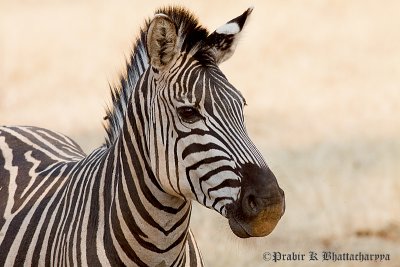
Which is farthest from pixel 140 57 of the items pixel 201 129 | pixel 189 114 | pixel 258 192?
pixel 258 192

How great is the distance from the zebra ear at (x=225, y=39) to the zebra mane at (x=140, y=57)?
0.20 feet

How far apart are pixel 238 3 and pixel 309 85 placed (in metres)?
5.19

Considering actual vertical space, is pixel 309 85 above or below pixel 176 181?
above

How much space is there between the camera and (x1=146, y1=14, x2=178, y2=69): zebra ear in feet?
17.4

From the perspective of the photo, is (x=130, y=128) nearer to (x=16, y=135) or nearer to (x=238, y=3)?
(x=16, y=135)

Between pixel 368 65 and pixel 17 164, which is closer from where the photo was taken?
pixel 17 164

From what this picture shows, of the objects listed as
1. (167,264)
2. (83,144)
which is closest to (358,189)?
(83,144)

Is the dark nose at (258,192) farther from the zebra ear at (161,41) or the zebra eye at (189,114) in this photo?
the zebra ear at (161,41)

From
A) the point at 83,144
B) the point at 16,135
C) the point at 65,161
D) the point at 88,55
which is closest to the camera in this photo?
the point at 65,161

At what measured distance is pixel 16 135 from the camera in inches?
294

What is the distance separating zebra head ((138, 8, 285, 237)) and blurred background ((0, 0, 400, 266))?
2.58m

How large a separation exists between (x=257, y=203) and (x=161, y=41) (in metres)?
1.08

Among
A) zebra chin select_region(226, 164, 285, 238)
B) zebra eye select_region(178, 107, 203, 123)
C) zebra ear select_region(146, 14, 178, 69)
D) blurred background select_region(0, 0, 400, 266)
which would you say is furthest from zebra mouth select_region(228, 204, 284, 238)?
blurred background select_region(0, 0, 400, 266)

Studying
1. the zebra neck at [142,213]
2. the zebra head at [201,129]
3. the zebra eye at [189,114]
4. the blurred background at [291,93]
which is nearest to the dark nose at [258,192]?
the zebra head at [201,129]
